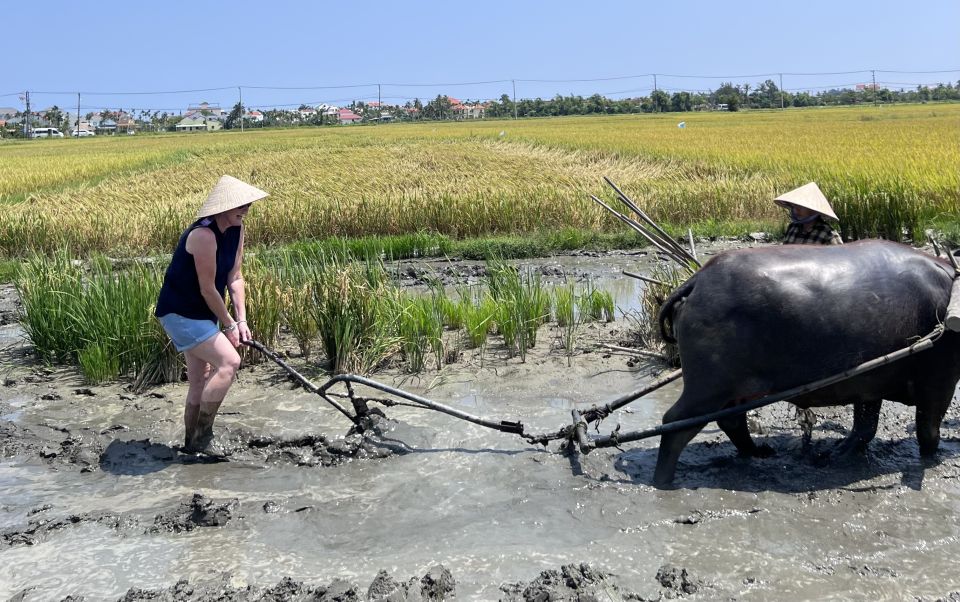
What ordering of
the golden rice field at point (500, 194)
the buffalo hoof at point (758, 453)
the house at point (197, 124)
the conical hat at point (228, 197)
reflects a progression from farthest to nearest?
the house at point (197, 124), the golden rice field at point (500, 194), the buffalo hoof at point (758, 453), the conical hat at point (228, 197)

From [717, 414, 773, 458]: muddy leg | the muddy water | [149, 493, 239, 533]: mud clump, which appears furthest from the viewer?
[717, 414, 773, 458]: muddy leg

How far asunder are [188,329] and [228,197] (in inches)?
29.5

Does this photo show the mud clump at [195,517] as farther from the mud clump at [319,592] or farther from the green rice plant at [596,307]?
the green rice plant at [596,307]

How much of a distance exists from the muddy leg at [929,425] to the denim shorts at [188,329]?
367 centimetres

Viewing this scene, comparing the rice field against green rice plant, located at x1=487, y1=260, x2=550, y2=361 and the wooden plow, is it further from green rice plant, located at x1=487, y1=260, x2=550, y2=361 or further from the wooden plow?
the wooden plow

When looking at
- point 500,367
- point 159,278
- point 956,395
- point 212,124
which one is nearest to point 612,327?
point 500,367

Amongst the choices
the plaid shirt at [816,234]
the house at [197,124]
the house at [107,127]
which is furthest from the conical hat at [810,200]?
the house at [107,127]

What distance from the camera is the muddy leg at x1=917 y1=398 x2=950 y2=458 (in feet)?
14.1

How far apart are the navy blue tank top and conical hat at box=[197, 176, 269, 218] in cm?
11

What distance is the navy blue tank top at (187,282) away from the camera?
4.65 meters

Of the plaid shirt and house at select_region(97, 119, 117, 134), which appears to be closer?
the plaid shirt

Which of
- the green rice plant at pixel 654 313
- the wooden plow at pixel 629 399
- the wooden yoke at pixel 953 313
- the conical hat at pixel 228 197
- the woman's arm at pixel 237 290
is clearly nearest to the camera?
the wooden yoke at pixel 953 313

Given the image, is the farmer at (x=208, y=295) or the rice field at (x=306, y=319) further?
the rice field at (x=306, y=319)

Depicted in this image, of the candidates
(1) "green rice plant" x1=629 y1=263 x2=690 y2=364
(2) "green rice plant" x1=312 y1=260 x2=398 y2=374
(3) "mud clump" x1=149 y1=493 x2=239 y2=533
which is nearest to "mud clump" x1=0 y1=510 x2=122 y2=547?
(3) "mud clump" x1=149 y1=493 x2=239 y2=533
